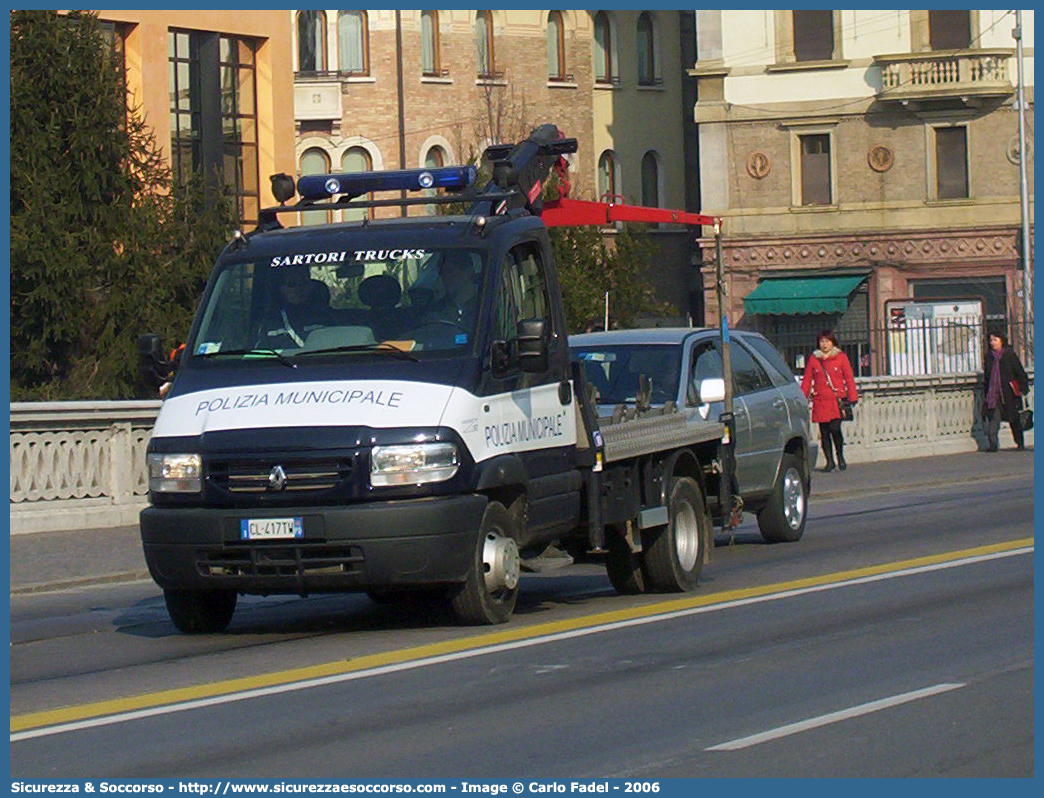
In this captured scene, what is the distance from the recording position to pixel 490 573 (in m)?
12.0

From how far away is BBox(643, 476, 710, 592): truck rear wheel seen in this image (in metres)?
14.0

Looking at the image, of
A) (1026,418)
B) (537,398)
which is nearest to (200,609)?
(537,398)

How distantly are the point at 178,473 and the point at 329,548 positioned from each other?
3.27 ft

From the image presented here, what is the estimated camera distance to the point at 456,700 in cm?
958

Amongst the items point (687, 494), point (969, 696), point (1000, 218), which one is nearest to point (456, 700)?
point (969, 696)

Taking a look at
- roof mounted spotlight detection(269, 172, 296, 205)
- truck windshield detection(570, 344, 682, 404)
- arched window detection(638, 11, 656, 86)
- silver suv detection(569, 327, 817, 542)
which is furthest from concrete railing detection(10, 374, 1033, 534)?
arched window detection(638, 11, 656, 86)

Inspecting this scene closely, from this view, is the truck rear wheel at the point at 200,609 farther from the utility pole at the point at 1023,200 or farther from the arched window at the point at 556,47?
the arched window at the point at 556,47

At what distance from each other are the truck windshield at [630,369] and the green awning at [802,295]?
38374 mm

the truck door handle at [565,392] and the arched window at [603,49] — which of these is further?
the arched window at [603,49]

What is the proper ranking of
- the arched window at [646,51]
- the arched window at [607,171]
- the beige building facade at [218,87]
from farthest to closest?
the arched window at [646,51] < the arched window at [607,171] < the beige building facade at [218,87]

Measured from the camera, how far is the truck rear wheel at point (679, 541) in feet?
45.8

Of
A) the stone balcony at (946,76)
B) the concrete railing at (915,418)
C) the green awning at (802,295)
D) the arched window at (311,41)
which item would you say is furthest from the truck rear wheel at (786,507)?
the arched window at (311,41)

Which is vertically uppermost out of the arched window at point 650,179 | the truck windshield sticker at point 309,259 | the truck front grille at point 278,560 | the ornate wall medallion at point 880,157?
the arched window at point 650,179

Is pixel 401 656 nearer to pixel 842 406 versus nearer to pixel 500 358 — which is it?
pixel 500 358
